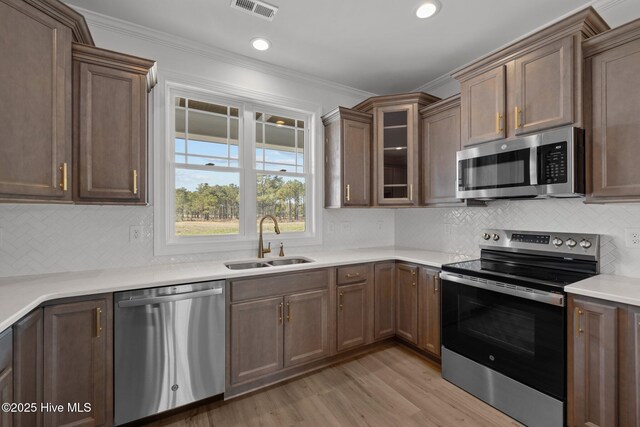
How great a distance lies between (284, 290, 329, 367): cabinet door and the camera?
239 centimetres

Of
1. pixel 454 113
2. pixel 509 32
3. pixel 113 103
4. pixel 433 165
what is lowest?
pixel 433 165

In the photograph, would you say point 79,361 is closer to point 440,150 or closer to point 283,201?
point 283,201

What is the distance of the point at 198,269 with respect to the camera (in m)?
2.26

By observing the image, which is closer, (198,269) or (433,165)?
(198,269)

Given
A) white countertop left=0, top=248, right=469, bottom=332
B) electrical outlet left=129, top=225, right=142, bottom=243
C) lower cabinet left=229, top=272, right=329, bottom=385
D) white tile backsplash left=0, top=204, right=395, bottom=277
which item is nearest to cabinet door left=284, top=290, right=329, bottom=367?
lower cabinet left=229, top=272, right=329, bottom=385

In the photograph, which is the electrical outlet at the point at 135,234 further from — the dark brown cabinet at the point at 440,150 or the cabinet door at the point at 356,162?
the dark brown cabinet at the point at 440,150

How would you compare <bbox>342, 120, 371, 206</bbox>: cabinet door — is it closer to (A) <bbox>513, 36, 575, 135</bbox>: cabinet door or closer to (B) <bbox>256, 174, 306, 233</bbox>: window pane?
(B) <bbox>256, 174, 306, 233</bbox>: window pane

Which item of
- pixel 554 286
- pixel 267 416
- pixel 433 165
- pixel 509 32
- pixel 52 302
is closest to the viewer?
pixel 52 302

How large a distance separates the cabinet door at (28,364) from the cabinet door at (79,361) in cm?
4

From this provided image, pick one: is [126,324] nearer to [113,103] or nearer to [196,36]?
[113,103]

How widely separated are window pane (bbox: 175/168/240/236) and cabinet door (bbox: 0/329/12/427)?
1404 mm

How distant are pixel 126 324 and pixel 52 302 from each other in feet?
1.27

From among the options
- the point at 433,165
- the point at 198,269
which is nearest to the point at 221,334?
the point at 198,269

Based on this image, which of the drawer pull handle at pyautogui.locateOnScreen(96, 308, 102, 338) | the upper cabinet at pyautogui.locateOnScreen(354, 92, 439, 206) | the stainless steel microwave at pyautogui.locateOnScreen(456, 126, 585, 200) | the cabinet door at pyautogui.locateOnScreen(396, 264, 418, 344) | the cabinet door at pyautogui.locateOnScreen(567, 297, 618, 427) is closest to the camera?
the cabinet door at pyautogui.locateOnScreen(567, 297, 618, 427)
